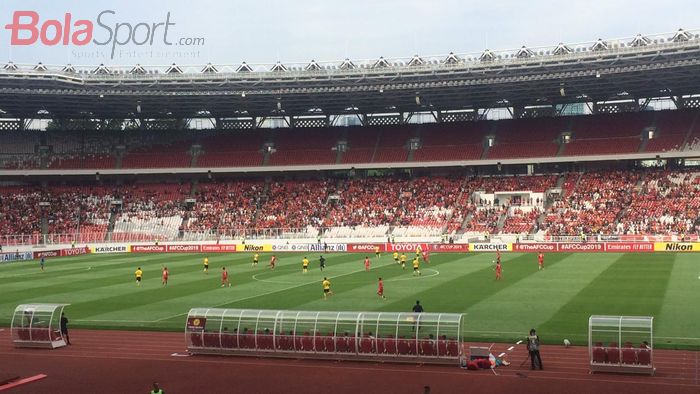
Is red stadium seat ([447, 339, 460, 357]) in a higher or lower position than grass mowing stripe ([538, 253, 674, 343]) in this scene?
lower

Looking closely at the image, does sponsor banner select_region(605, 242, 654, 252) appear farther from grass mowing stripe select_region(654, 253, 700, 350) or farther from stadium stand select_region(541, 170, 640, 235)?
grass mowing stripe select_region(654, 253, 700, 350)

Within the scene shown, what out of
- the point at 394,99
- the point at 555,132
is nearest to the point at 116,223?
the point at 394,99

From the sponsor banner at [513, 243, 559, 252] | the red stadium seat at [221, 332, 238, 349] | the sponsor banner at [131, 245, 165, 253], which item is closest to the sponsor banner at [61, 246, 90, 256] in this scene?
the sponsor banner at [131, 245, 165, 253]

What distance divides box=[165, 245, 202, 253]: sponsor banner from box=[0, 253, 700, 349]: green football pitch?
12920mm

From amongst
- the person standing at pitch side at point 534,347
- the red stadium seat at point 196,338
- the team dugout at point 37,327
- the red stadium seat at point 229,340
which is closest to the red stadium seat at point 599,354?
the person standing at pitch side at point 534,347

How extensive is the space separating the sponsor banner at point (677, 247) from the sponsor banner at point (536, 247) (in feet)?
25.1

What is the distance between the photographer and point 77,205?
7975cm

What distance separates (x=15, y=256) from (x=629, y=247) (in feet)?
168

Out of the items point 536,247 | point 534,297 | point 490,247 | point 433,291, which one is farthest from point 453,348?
point 536,247

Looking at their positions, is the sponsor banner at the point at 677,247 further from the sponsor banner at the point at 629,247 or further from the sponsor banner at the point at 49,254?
the sponsor banner at the point at 49,254

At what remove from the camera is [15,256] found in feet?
212

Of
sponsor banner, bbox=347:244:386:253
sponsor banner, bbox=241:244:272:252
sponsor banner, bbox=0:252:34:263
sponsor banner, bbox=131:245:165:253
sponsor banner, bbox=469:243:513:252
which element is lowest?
sponsor banner, bbox=0:252:34:263

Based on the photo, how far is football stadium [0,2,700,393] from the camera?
22.4m

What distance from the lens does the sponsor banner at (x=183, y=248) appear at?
69688 millimetres
